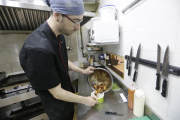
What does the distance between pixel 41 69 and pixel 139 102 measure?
813 mm

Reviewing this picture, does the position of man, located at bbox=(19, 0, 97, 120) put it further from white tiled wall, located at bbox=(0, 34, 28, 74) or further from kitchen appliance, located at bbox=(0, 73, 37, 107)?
white tiled wall, located at bbox=(0, 34, 28, 74)

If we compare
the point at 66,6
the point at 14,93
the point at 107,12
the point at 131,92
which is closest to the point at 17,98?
the point at 14,93

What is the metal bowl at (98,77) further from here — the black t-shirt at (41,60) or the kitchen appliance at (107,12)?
the kitchen appliance at (107,12)

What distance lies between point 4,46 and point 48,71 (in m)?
1.66

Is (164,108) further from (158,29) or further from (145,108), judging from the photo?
(158,29)

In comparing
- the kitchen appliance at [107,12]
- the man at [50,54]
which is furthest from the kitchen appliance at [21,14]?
the man at [50,54]

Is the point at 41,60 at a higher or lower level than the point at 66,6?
lower

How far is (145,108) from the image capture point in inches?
28.2

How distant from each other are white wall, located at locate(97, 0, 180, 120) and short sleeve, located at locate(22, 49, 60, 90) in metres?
0.76

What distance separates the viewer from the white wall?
1.55 feet

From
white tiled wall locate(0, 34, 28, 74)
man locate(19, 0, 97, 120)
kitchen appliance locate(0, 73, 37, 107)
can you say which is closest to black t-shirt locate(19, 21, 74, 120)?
man locate(19, 0, 97, 120)

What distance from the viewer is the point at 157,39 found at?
1.89ft

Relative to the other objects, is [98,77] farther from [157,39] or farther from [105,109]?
[157,39]

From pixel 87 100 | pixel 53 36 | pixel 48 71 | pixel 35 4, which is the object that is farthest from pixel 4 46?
pixel 87 100
